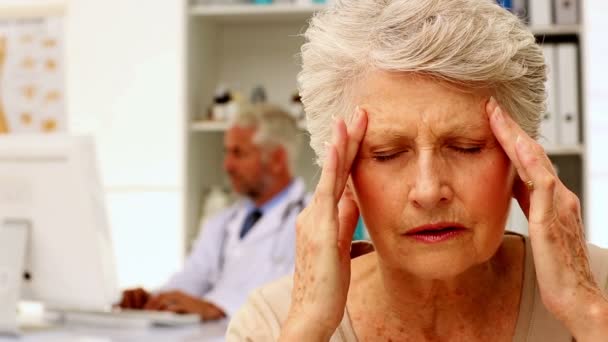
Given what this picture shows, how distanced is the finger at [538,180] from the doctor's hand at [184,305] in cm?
167

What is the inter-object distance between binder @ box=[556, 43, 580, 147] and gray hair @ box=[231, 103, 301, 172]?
1.09 m

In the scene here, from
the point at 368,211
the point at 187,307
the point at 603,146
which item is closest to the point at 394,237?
the point at 368,211

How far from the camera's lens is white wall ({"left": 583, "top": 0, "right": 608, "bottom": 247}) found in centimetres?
329

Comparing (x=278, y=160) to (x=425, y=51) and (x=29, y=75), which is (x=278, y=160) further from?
(x=425, y=51)

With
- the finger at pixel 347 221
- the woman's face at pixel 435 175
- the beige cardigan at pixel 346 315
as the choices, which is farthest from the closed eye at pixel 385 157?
the beige cardigan at pixel 346 315

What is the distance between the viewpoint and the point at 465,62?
42.9 inches

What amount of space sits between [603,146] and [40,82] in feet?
8.51

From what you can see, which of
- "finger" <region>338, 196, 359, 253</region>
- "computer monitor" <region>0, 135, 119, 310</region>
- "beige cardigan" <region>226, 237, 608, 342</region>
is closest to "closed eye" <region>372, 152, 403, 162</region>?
"finger" <region>338, 196, 359, 253</region>

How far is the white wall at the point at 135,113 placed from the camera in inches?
149

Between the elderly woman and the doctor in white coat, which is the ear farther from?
the elderly woman

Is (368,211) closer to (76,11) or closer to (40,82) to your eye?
(76,11)

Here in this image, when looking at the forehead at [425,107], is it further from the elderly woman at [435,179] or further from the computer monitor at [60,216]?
the computer monitor at [60,216]

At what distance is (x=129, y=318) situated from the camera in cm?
249

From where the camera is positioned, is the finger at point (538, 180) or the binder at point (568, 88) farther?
the binder at point (568, 88)
